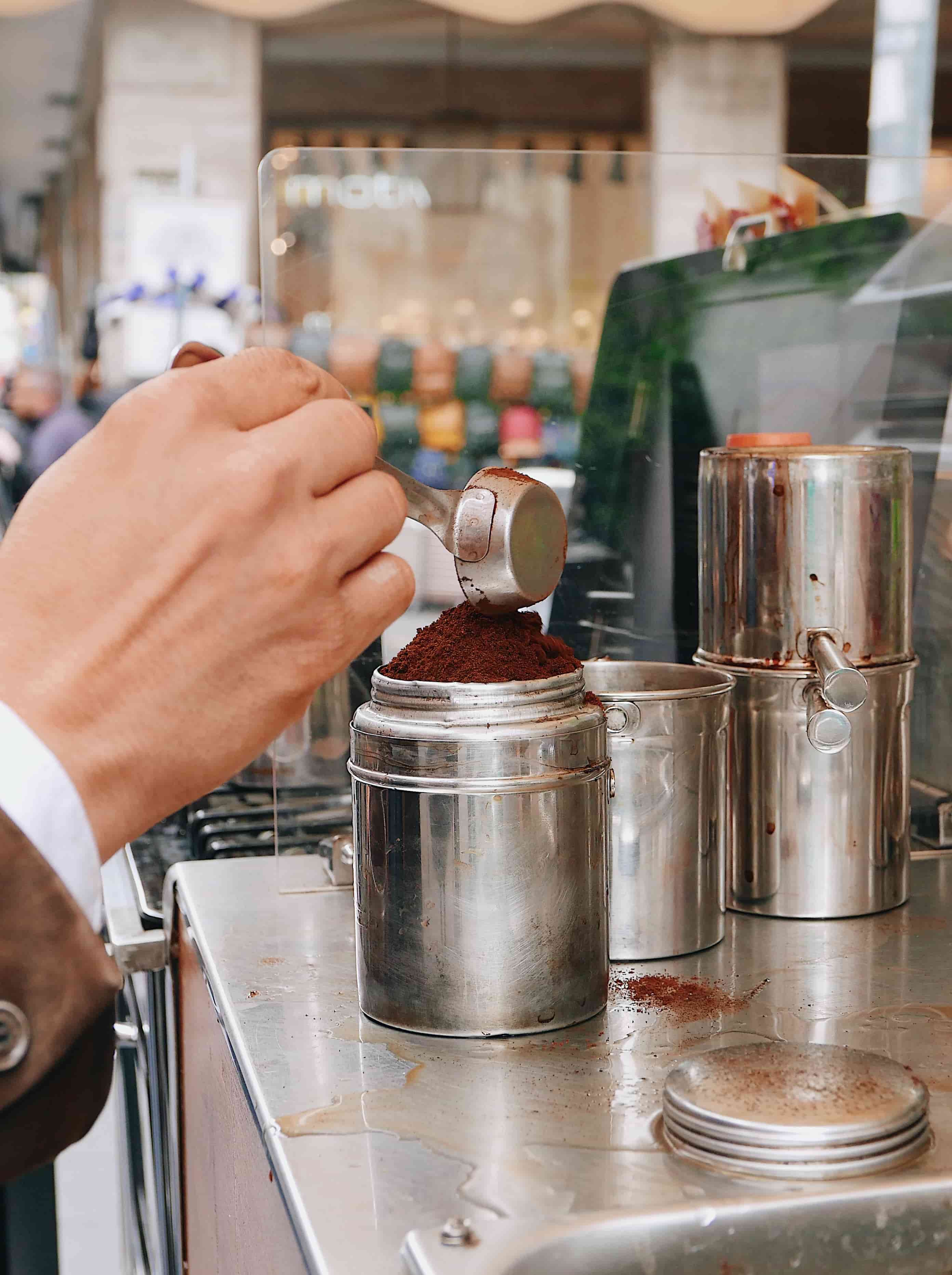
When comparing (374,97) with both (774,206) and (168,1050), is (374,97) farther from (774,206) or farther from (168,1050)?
(168,1050)

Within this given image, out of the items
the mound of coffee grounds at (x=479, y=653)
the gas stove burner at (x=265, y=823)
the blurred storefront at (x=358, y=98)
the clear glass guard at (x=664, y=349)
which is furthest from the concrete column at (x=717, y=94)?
the mound of coffee grounds at (x=479, y=653)

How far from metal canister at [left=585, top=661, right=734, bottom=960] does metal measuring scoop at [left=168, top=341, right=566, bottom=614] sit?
0.53 feet

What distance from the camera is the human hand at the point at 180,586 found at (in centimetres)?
55

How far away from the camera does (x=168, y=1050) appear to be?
4.10 feet

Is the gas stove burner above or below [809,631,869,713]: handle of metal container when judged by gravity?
below

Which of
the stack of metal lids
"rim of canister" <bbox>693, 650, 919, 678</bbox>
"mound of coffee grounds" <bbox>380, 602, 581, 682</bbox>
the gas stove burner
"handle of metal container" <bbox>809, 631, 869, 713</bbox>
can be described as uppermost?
"mound of coffee grounds" <bbox>380, 602, 581, 682</bbox>

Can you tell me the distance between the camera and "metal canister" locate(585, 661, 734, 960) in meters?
1.04

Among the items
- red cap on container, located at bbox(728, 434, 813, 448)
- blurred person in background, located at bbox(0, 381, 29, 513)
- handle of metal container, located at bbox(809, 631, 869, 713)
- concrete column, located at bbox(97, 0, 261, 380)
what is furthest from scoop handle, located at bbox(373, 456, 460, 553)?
concrete column, located at bbox(97, 0, 261, 380)

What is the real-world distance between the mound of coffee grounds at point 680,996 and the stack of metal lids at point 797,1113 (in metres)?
0.15

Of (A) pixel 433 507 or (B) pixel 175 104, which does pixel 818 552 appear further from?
(B) pixel 175 104

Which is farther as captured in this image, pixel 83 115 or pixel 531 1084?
pixel 83 115

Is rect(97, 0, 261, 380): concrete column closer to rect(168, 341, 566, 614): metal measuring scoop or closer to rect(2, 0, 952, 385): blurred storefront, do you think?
rect(2, 0, 952, 385): blurred storefront

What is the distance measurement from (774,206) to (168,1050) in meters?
1.01

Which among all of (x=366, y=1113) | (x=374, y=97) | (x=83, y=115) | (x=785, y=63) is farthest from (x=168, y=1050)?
(x=83, y=115)
